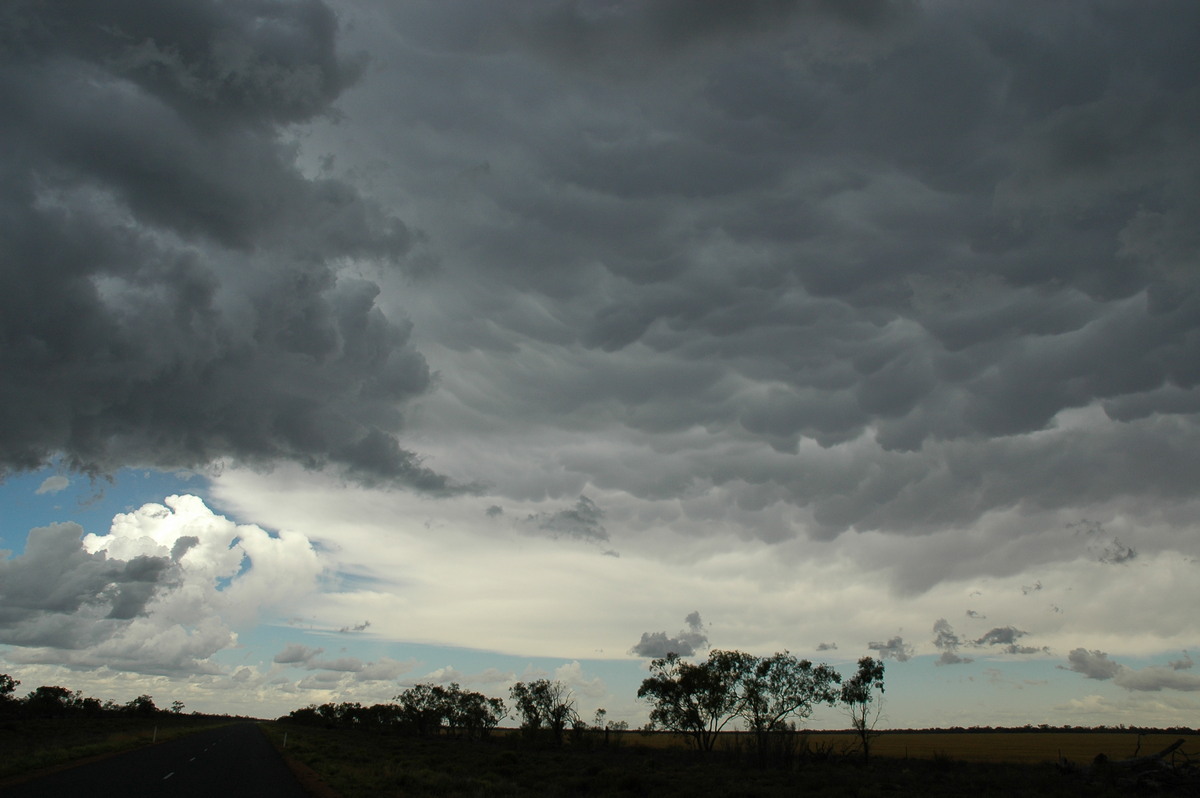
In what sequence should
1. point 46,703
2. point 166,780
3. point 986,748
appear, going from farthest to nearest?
point 46,703
point 986,748
point 166,780

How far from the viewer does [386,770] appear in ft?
153

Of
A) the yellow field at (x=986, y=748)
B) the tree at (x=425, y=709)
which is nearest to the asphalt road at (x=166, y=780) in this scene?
the yellow field at (x=986, y=748)

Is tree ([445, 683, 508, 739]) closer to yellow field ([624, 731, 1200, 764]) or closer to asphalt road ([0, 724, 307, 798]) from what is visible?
yellow field ([624, 731, 1200, 764])

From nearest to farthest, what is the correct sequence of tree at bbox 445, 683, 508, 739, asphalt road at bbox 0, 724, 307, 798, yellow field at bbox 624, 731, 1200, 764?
asphalt road at bbox 0, 724, 307, 798, yellow field at bbox 624, 731, 1200, 764, tree at bbox 445, 683, 508, 739

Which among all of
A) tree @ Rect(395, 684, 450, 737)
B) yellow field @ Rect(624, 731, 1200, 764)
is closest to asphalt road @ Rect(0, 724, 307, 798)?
yellow field @ Rect(624, 731, 1200, 764)

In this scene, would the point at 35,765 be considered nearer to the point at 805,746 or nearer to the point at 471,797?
the point at 471,797

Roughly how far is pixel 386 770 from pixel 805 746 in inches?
1612

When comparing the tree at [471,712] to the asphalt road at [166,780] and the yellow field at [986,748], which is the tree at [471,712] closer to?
the yellow field at [986,748]

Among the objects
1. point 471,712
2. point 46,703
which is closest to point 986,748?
point 471,712

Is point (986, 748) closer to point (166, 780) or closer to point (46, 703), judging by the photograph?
point (166, 780)

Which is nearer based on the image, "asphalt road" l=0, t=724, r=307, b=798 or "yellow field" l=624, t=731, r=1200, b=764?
"asphalt road" l=0, t=724, r=307, b=798

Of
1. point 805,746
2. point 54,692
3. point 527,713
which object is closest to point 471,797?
point 805,746

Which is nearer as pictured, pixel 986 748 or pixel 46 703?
pixel 986 748

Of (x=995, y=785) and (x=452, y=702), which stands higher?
A: (x=995, y=785)
